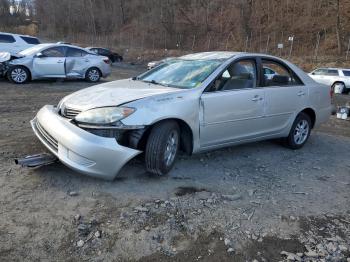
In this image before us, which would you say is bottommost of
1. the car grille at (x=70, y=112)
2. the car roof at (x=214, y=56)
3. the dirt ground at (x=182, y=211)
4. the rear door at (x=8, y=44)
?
the dirt ground at (x=182, y=211)

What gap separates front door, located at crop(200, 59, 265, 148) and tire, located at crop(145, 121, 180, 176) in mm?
454

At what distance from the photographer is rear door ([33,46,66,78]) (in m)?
12.4

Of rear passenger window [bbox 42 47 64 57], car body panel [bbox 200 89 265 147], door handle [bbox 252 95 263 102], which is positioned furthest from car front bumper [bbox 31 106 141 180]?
rear passenger window [bbox 42 47 64 57]

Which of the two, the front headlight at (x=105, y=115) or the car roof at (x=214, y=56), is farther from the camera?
the car roof at (x=214, y=56)

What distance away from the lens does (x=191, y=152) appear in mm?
4617

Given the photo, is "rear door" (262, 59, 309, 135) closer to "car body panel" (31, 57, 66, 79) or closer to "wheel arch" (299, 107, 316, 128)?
"wheel arch" (299, 107, 316, 128)

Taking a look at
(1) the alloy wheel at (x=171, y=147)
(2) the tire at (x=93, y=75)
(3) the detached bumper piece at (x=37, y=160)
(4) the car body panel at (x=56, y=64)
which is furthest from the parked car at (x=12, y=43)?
(1) the alloy wheel at (x=171, y=147)

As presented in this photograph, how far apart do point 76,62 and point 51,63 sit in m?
0.99

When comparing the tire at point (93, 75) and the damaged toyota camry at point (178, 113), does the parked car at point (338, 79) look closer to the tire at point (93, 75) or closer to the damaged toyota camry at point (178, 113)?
the tire at point (93, 75)

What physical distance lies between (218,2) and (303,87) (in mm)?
49620

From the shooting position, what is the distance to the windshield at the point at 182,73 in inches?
188

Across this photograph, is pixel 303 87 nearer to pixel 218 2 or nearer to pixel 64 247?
pixel 64 247

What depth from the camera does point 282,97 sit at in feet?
18.4

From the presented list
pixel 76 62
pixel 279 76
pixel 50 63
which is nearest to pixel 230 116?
pixel 279 76
